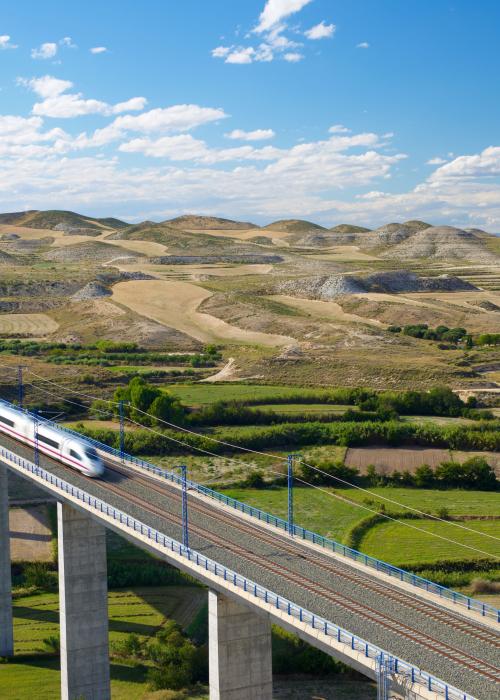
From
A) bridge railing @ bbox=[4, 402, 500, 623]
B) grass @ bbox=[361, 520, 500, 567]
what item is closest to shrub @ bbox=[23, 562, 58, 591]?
bridge railing @ bbox=[4, 402, 500, 623]

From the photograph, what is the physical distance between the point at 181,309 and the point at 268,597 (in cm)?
12558

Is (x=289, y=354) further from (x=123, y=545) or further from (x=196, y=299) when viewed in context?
(x=123, y=545)

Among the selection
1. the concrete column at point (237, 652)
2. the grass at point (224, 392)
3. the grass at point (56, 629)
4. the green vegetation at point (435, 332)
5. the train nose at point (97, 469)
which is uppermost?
the green vegetation at point (435, 332)

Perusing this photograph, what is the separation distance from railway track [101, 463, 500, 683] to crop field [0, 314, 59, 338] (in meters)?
95.1

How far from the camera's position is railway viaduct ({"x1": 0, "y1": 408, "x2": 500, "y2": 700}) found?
2761 centimetres

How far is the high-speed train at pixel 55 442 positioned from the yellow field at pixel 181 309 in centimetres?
7262

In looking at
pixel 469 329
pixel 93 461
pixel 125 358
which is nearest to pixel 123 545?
→ pixel 93 461

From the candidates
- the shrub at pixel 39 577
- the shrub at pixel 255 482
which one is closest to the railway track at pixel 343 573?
the shrub at pixel 39 577

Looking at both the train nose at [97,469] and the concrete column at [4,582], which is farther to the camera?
the concrete column at [4,582]

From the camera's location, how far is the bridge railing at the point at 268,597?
25078mm

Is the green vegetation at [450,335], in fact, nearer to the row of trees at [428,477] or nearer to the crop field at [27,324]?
the row of trees at [428,477]

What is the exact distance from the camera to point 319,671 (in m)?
44.0

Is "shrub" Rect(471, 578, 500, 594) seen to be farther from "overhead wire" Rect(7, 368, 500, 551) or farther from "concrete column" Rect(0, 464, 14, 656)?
"concrete column" Rect(0, 464, 14, 656)

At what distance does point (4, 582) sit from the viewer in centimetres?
5025
